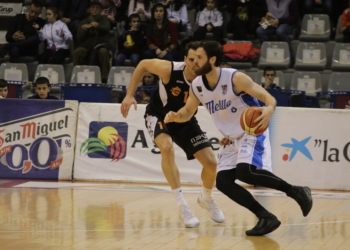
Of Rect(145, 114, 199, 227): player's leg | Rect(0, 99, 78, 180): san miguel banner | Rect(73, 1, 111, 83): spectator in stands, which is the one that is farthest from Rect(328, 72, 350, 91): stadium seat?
Rect(145, 114, 199, 227): player's leg

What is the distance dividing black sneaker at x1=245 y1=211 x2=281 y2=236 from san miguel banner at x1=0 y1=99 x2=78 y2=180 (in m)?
4.75

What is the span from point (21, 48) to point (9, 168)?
514cm

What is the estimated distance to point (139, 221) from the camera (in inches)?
242

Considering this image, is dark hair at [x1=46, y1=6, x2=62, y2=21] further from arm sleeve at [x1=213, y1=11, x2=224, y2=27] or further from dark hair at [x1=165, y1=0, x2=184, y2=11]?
arm sleeve at [x1=213, y1=11, x2=224, y2=27]

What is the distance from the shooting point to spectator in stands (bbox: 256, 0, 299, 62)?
13078mm

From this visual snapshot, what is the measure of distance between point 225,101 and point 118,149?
164 inches

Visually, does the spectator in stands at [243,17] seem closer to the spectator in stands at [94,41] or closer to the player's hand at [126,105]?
the spectator in stands at [94,41]

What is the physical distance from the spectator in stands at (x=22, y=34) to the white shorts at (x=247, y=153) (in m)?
9.09

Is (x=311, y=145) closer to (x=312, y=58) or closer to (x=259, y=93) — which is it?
(x=259, y=93)

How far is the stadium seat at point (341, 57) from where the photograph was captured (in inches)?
501

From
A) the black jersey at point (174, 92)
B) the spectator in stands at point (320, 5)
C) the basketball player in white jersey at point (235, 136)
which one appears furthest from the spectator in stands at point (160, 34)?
the basketball player in white jersey at point (235, 136)

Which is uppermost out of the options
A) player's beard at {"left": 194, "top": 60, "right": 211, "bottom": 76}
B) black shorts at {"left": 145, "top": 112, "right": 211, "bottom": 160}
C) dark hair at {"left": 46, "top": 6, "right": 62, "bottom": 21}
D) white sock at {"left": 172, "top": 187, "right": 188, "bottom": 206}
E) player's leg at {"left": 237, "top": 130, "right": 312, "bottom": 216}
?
dark hair at {"left": 46, "top": 6, "right": 62, "bottom": 21}

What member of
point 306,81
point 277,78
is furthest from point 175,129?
point 306,81

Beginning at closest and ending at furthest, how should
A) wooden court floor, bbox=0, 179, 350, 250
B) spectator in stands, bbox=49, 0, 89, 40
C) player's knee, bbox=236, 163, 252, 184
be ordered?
wooden court floor, bbox=0, 179, 350, 250, player's knee, bbox=236, 163, 252, 184, spectator in stands, bbox=49, 0, 89, 40
